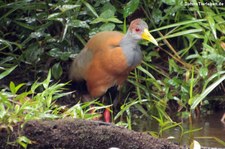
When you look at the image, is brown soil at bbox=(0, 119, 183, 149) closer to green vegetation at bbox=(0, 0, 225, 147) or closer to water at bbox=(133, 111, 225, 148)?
water at bbox=(133, 111, 225, 148)

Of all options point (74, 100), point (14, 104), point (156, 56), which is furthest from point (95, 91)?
point (14, 104)

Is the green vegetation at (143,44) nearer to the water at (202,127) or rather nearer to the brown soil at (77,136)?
the water at (202,127)

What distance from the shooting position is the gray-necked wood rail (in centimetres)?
641

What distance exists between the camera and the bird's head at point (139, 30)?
6.45 meters

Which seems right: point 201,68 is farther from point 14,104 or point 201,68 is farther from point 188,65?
point 14,104

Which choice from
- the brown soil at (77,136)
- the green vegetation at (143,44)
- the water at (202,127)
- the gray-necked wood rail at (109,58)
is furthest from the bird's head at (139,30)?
the brown soil at (77,136)

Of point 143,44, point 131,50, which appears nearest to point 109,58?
point 131,50

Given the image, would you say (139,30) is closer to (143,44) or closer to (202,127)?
(143,44)

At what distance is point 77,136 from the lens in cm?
405

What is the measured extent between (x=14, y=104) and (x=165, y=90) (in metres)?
2.56

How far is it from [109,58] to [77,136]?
7.96ft

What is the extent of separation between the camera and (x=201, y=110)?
687 cm

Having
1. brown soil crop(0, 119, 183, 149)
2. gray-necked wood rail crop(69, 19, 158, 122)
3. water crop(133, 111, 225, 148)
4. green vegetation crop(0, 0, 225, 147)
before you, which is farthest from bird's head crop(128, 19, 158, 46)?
brown soil crop(0, 119, 183, 149)

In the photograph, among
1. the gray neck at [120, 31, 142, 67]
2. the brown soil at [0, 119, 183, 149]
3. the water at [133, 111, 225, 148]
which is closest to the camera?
the brown soil at [0, 119, 183, 149]
